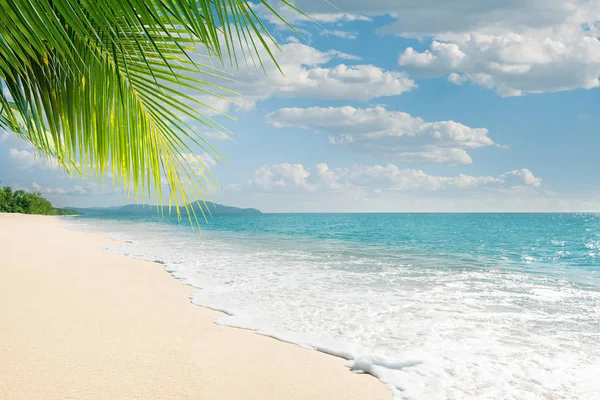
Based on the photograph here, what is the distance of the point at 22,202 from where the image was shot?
61.6 m

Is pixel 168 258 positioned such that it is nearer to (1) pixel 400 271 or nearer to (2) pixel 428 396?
(1) pixel 400 271

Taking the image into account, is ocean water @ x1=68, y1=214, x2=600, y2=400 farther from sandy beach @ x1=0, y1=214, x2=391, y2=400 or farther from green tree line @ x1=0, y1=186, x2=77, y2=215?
green tree line @ x1=0, y1=186, x2=77, y2=215

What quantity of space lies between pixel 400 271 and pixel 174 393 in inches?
354

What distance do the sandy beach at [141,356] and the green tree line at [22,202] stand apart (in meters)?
56.0

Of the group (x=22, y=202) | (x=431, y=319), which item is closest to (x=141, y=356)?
(x=431, y=319)

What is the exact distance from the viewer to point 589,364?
4.84 metres

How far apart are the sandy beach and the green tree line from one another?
2206 inches

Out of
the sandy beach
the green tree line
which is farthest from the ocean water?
the green tree line

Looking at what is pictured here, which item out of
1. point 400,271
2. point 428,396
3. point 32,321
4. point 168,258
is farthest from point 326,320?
point 168,258

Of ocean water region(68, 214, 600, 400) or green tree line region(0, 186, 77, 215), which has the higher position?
green tree line region(0, 186, 77, 215)

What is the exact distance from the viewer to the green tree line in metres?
57.1

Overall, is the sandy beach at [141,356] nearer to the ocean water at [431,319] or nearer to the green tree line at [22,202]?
the ocean water at [431,319]

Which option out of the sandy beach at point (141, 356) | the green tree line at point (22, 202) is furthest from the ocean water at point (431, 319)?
the green tree line at point (22, 202)

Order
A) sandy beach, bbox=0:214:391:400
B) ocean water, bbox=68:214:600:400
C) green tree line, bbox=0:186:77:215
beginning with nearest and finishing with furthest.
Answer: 1. sandy beach, bbox=0:214:391:400
2. ocean water, bbox=68:214:600:400
3. green tree line, bbox=0:186:77:215
